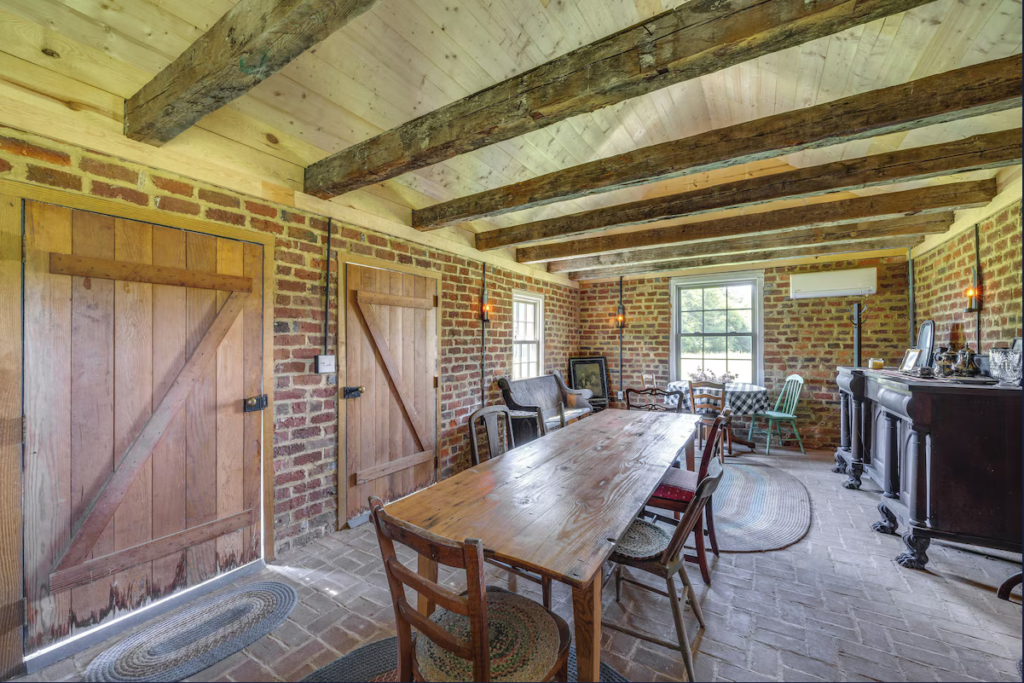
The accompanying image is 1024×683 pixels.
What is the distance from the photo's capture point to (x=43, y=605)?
1771mm

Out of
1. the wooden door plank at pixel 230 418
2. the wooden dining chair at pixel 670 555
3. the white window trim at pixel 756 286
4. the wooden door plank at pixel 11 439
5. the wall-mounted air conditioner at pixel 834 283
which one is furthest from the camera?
the white window trim at pixel 756 286

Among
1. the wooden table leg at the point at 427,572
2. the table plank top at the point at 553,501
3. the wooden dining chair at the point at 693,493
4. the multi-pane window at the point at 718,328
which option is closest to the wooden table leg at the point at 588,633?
the table plank top at the point at 553,501

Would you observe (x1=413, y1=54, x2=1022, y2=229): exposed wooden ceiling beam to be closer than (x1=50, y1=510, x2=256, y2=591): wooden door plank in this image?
Yes

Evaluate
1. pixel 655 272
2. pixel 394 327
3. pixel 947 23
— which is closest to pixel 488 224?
pixel 394 327

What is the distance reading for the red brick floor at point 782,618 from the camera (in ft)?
5.60

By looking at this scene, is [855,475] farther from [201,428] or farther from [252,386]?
[201,428]

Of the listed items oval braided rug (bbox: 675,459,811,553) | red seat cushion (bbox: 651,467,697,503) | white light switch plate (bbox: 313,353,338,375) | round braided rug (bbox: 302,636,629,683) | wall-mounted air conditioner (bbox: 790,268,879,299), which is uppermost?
wall-mounted air conditioner (bbox: 790,268,879,299)

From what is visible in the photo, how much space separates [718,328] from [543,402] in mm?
2945

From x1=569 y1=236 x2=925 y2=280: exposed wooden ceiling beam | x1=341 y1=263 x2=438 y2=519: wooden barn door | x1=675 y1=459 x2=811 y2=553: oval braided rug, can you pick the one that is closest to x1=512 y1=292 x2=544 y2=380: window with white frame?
x1=569 y1=236 x2=925 y2=280: exposed wooden ceiling beam

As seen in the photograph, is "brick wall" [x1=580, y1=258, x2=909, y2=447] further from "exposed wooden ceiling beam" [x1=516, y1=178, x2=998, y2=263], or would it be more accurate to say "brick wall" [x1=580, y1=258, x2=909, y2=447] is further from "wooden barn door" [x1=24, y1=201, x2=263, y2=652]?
"wooden barn door" [x1=24, y1=201, x2=263, y2=652]

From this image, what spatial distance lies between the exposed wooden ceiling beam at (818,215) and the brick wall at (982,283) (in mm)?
275

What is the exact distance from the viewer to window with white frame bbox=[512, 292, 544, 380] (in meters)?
5.35

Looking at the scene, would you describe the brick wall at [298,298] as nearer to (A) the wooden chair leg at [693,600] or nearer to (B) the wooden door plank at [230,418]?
(B) the wooden door plank at [230,418]

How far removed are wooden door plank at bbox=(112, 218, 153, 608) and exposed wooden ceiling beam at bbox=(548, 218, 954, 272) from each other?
4454 millimetres
